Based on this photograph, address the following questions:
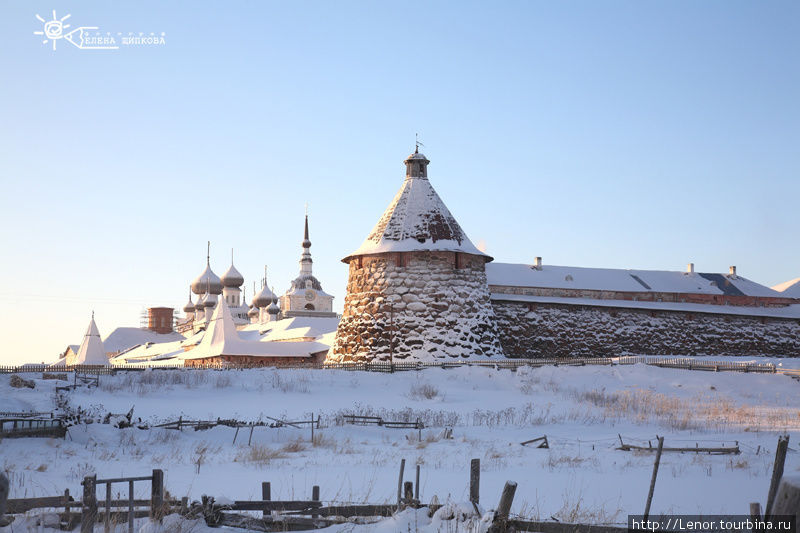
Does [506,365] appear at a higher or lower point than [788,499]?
lower

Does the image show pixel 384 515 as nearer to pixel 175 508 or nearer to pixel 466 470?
pixel 175 508

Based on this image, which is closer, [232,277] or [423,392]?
[423,392]

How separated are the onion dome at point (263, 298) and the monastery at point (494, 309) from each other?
3468 centimetres

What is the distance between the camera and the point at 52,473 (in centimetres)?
1229

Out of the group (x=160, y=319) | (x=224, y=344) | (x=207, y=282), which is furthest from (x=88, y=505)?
(x=160, y=319)

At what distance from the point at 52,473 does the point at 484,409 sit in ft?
41.5

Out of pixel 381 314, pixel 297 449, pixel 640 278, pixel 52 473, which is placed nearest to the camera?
pixel 52 473

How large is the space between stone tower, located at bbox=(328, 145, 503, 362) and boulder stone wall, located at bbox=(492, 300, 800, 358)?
336 centimetres

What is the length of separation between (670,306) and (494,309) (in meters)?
9.13

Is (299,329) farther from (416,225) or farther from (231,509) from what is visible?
(231,509)

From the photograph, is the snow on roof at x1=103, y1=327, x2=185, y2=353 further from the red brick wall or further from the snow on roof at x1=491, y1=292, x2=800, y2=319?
the snow on roof at x1=491, y1=292, x2=800, y2=319

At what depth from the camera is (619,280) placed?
136ft

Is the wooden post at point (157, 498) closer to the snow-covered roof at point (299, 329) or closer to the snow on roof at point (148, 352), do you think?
the snow-covered roof at point (299, 329)

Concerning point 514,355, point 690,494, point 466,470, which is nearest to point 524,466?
point 466,470
